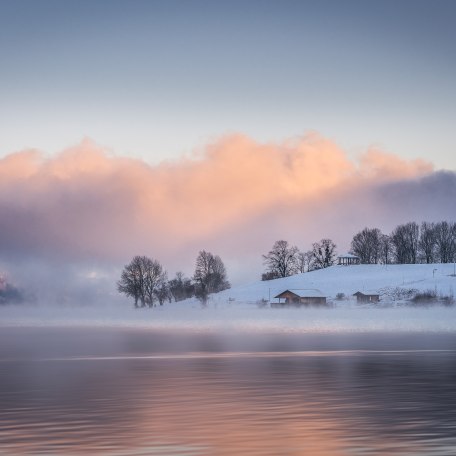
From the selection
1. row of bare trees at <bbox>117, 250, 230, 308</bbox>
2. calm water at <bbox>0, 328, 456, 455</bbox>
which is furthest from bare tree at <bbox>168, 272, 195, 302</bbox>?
calm water at <bbox>0, 328, 456, 455</bbox>

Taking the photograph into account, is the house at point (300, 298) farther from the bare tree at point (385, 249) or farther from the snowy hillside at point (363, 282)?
the bare tree at point (385, 249)

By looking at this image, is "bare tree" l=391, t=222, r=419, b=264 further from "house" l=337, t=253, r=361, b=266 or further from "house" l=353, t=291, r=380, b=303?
"house" l=353, t=291, r=380, b=303

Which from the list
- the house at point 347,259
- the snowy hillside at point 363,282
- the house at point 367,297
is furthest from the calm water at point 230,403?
the house at point 347,259

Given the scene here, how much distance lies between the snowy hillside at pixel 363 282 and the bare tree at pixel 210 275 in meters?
10.2

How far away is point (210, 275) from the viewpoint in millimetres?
186625

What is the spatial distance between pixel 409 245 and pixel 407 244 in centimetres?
50

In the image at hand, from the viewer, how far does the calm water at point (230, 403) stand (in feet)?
57.6

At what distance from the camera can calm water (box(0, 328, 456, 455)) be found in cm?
1756

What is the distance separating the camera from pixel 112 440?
1792cm

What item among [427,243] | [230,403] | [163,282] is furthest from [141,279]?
[230,403]

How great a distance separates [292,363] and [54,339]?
27.9 m

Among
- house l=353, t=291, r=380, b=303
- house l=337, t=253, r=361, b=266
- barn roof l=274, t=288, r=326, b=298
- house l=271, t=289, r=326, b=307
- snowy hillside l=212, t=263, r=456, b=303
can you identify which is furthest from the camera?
house l=337, t=253, r=361, b=266

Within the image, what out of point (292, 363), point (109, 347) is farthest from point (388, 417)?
point (109, 347)

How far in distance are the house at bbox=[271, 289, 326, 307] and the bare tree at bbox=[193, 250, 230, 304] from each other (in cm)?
3211
